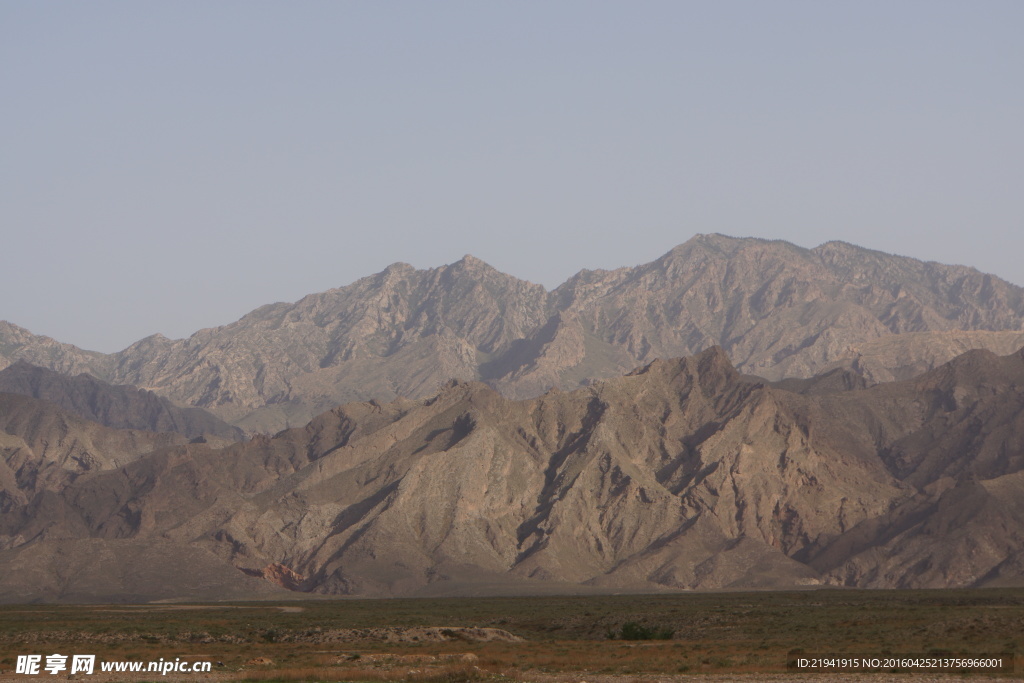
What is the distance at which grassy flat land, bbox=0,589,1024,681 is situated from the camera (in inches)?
3292

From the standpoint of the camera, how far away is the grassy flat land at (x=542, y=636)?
83.6m

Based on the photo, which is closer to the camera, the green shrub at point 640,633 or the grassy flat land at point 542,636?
the grassy flat land at point 542,636

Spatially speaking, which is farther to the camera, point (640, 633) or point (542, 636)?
point (542, 636)

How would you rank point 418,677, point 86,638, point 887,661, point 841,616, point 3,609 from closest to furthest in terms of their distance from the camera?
point 418,677 → point 887,661 → point 86,638 → point 841,616 → point 3,609

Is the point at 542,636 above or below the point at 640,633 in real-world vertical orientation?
below

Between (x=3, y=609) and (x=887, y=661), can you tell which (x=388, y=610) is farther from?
(x=887, y=661)

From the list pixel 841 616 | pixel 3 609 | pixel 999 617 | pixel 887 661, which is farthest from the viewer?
pixel 3 609

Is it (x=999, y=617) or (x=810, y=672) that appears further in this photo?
(x=999, y=617)

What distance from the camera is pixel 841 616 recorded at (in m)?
119

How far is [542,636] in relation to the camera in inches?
4498

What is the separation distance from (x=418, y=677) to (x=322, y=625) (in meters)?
46.2

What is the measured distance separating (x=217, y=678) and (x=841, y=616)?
58.1 metres

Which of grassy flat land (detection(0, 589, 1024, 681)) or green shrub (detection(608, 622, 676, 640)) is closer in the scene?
grassy flat land (detection(0, 589, 1024, 681))

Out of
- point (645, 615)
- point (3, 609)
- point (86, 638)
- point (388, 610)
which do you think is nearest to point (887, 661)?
point (645, 615)
